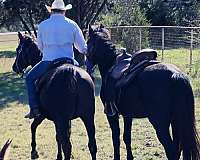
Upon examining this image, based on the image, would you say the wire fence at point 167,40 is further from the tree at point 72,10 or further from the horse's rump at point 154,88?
the horse's rump at point 154,88

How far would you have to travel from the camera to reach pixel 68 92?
639 centimetres

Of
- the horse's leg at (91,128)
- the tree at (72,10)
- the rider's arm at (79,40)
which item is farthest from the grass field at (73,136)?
the tree at (72,10)

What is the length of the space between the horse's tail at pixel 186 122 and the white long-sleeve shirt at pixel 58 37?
1.79m

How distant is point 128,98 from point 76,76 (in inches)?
30.8

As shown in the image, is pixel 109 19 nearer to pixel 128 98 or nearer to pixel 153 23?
pixel 153 23

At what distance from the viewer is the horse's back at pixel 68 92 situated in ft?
21.0

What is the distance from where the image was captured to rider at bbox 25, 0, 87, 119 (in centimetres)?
684

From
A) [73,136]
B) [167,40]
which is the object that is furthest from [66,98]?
[167,40]

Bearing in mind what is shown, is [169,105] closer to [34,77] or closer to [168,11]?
[34,77]

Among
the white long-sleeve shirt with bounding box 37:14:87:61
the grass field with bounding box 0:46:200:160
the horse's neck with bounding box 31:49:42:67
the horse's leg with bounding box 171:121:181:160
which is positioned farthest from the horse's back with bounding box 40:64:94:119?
the grass field with bounding box 0:46:200:160

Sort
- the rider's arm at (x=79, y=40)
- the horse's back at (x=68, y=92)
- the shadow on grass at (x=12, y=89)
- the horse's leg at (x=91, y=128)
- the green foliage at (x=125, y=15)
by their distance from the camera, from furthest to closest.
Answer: the green foliage at (x=125, y=15), the shadow on grass at (x=12, y=89), the rider's arm at (x=79, y=40), the horse's leg at (x=91, y=128), the horse's back at (x=68, y=92)

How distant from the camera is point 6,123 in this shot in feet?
35.8

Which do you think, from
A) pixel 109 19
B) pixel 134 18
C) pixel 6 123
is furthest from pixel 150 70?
pixel 109 19

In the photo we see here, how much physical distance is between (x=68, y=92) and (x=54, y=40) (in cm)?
92
